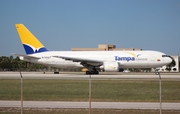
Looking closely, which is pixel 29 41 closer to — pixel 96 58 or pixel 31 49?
pixel 31 49

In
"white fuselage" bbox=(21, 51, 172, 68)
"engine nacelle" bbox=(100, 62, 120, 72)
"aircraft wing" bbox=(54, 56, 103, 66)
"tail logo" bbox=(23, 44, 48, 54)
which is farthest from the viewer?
"tail logo" bbox=(23, 44, 48, 54)

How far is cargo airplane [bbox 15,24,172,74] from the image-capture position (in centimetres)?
4975

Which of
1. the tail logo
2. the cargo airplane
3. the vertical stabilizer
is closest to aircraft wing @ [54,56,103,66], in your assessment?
the cargo airplane

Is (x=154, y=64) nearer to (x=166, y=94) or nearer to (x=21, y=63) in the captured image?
(x=166, y=94)

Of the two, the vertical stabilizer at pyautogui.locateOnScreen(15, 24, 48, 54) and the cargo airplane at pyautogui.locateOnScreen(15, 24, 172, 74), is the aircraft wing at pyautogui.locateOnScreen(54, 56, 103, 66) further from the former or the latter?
the vertical stabilizer at pyautogui.locateOnScreen(15, 24, 48, 54)

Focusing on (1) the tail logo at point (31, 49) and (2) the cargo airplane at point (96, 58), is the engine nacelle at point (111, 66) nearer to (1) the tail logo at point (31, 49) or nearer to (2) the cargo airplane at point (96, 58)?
(2) the cargo airplane at point (96, 58)

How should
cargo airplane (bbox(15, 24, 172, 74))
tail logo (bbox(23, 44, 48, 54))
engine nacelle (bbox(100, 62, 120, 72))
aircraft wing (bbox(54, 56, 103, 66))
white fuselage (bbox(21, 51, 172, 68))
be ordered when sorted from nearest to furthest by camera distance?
engine nacelle (bbox(100, 62, 120, 72))
aircraft wing (bbox(54, 56, 103, 66))
cargo airplane (bbox(15, 24, 172, 74))
white fuselage (bbox(21, 51, 172, 68))
tail logo (bbox(23, 44, 48, 54))

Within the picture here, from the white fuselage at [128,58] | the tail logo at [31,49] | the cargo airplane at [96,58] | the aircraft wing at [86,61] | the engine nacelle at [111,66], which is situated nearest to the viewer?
the engine nacelle at [111,66]

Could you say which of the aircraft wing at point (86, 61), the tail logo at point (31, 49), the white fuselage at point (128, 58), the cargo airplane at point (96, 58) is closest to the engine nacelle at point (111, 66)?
the cargo airplane at point (96, 58)

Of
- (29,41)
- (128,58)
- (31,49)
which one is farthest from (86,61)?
(29,41)

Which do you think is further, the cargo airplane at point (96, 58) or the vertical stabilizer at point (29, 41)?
the vertical stabilizer at point (29, 41)

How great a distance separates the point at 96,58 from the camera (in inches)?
2050

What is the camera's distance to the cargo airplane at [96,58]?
49750 millimetres

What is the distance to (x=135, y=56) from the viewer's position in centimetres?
5009
